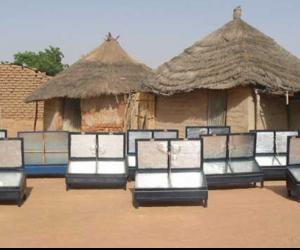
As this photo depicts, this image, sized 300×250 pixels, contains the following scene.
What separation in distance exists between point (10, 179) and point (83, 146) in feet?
6.82

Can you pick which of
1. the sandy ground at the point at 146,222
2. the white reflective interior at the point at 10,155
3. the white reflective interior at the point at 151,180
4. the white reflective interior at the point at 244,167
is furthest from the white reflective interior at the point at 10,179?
the white reflective interior at the point at 244,167

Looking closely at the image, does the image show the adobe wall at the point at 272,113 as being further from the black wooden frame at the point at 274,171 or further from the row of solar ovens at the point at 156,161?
the black wooden frame at the point at 274,171

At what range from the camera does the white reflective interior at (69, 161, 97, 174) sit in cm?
1065

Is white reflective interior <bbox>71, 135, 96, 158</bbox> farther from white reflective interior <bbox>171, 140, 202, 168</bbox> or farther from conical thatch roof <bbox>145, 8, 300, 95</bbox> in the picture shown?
conical thatch roof <bbox>145, 8, 300, 95</bbox>

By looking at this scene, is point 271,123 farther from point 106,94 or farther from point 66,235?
point 66,235

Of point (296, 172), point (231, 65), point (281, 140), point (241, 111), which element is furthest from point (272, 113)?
point (296, 172)

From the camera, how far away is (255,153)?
36.8ft

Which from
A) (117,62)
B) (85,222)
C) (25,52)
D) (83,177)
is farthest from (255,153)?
(25,52)

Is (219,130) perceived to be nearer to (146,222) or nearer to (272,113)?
(272,113)

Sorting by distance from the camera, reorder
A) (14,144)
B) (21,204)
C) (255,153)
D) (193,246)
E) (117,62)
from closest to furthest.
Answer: (193,246)
(21,204)
(14,144)
(255,153)
(117,62)

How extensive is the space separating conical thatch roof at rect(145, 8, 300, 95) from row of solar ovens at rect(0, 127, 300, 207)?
10.6 feet

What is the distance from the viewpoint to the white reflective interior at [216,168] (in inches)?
412

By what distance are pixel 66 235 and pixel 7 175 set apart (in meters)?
3.13

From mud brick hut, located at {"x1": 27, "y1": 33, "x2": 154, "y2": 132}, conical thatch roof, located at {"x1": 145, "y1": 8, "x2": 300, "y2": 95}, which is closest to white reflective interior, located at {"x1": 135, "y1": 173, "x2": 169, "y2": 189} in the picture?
conical thatch roof, located at {"x1": 145, "y1": 8, "x2": 300, "y2": 95}
